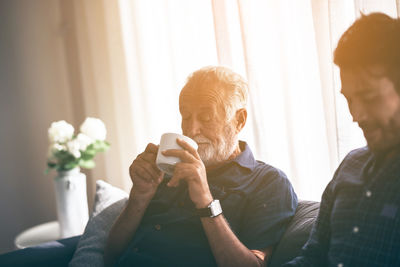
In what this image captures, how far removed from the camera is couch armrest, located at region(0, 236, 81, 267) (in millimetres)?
1278

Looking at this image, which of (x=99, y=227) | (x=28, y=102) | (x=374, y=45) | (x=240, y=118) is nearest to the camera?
(x=374, y=45)

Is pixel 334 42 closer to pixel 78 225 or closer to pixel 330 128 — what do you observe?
pixel 330 128

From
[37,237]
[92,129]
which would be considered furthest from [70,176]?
[37,237]

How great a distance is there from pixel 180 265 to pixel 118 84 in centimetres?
150

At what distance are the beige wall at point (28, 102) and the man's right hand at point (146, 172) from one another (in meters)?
1.84

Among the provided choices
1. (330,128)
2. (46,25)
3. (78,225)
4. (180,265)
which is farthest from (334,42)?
(46,25)

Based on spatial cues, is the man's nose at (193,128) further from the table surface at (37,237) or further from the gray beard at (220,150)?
the table surface at (37,237)

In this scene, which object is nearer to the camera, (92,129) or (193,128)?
(193,128)

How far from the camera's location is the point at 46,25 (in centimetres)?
284

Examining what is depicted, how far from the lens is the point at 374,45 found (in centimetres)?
68

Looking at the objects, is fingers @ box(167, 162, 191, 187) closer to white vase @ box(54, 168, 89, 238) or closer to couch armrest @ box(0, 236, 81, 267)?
couch armrest @ box(0, 236, 81, 267)

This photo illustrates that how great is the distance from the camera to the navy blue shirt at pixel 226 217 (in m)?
1.04

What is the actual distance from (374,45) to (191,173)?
0.51 m

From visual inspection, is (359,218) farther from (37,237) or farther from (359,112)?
(37,237)
